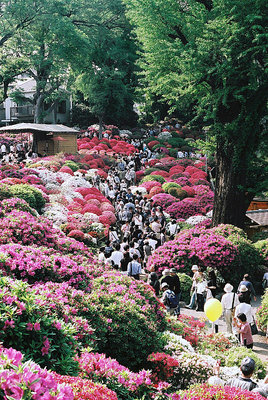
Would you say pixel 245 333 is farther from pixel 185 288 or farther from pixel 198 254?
pixel 198 254

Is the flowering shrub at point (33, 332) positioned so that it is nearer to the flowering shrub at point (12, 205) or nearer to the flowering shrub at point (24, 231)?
the flowering shrub at point (24, 231)

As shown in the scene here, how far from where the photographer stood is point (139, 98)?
164ft

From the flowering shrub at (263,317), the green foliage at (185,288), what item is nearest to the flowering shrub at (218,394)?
the flowering shrub at (263,317)

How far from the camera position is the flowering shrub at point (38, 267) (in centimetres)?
733

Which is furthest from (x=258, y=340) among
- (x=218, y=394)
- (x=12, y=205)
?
(x=12, y=205)

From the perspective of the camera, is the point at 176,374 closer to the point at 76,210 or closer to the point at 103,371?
the point at 103,371

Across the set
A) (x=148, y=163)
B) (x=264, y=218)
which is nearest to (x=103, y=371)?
(x=264, y=218)

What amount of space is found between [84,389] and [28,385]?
1.34 meters

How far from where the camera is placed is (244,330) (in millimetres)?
9070

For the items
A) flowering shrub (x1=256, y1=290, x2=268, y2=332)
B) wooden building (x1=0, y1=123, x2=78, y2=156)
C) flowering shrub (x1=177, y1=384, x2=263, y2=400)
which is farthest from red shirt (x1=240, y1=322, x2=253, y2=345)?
wooden building (x1=0, y1=123, x2=78, y2=156)

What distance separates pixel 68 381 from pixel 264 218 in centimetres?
1486

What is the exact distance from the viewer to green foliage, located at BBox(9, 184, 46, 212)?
15.8 meters

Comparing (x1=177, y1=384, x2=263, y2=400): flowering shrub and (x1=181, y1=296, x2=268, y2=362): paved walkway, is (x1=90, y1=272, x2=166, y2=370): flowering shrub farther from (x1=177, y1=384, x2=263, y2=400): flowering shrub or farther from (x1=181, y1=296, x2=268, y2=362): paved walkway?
(x1=181, y1=296, x2=268, y2=362): paved walkway

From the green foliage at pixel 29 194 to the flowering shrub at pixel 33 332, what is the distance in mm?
11026
